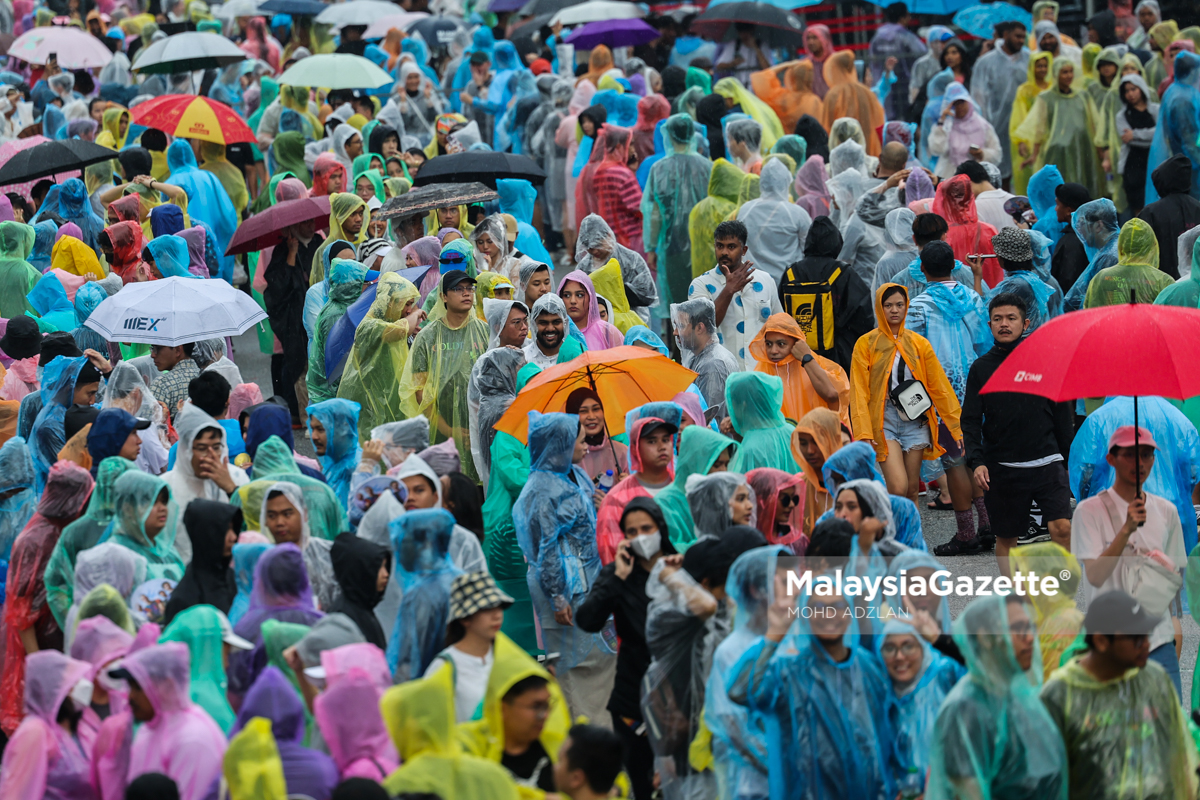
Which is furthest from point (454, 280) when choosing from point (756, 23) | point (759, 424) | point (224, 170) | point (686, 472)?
point (756, 23)

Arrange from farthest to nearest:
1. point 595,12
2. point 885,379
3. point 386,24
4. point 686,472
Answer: point 386,24, point 595,12, point 885,379, point 686,472

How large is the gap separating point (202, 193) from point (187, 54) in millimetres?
3452

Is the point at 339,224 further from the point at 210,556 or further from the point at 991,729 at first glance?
the point at 991,729

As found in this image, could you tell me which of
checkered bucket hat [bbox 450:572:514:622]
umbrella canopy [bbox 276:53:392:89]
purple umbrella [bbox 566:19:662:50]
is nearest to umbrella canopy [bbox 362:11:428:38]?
purple umbrella [bbox 566:19:662:50]

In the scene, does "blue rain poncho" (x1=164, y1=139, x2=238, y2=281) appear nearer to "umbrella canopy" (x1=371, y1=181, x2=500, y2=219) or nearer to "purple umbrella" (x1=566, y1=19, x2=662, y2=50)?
"umbrella canopy" (x1=371, y1=181, x2=500, y2=219)

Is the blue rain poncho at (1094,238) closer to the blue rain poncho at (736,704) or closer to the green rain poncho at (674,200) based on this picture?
the green rain poncho at (674,200)

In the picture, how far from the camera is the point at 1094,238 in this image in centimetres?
1073

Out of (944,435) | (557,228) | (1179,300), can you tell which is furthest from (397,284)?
(557,228)

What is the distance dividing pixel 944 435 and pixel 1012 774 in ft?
15.9

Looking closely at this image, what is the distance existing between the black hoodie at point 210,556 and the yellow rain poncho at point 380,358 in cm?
312

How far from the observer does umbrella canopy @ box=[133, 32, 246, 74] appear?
16922 mm

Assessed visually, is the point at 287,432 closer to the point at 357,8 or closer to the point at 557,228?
the point at 557,228

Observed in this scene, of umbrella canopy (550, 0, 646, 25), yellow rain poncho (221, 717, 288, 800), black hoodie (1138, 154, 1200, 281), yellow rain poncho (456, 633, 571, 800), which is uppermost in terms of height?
yellow rain poncho (221, 717, 288, 800)

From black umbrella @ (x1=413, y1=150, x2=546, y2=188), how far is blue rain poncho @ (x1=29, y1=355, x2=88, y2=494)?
421 cm
